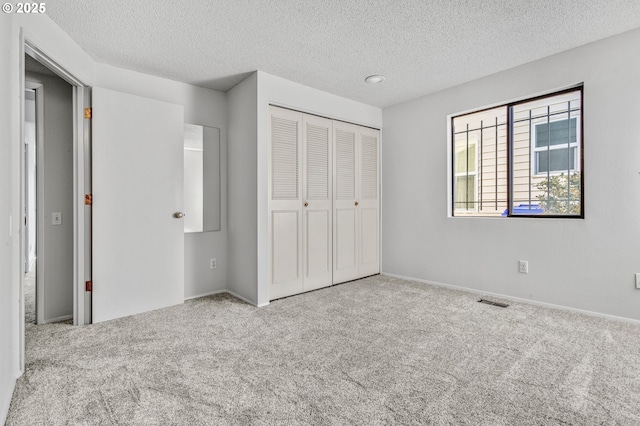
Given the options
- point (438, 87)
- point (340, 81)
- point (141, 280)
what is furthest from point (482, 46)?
point (141, 280)

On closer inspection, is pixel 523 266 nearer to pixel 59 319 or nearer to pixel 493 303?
pixel 493 303

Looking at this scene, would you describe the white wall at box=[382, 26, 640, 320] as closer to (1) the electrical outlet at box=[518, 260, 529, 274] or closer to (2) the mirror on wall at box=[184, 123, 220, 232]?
(1) the electrical outlet at box=[518, 260, 529, 274]

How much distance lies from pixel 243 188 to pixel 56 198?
1.70 metres

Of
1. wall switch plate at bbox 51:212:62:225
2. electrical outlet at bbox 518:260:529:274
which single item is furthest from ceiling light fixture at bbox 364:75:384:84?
wall switch plate at bbox 51:212:62:225

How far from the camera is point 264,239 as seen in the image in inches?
132

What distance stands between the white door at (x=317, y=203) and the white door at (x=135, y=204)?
1.37m

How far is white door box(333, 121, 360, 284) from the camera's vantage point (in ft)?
13.5

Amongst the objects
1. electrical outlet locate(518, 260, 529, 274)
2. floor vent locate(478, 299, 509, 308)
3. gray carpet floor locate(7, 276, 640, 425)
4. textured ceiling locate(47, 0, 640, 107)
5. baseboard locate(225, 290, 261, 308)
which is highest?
textured ceiling locate(47, 0, 640, 107)

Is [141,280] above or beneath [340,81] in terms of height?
beneath

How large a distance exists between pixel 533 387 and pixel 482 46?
268 cm

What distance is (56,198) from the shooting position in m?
2.94

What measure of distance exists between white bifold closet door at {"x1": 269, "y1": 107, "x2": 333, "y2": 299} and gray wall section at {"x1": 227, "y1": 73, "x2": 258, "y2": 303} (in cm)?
23

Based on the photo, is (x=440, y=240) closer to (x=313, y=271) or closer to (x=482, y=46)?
(x=313, y=271)

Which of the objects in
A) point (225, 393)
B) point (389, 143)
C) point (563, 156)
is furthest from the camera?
point (389, 143)
